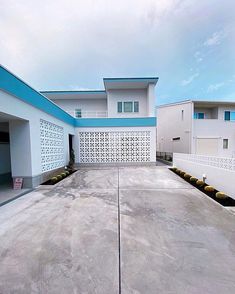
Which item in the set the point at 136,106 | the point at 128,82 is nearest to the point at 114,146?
the point at 136,106

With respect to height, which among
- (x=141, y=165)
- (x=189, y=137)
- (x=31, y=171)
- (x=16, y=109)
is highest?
(x=16, y=109)

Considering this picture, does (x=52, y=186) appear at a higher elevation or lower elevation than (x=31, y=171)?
lower

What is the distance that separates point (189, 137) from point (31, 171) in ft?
44.7

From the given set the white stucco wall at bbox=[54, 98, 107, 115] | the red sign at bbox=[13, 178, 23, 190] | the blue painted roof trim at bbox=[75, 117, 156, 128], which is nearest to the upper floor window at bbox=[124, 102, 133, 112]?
the white stucco wall at bbox=[54, 98, 107, 115]

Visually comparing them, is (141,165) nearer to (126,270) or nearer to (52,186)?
(52,186)

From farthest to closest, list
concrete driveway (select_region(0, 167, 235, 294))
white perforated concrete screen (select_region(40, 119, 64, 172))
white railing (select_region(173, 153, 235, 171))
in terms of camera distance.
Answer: white perforated concrete screen (select_region(40, 119, 64, 172)) < white railing (select_region(173, 153, 235, 171)) < concrete driveway (select_region(0, 167, 235, 294))

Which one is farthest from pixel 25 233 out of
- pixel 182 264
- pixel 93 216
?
pixel 182 264

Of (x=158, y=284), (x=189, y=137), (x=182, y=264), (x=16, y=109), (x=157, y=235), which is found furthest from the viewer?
(x=189, y=137)

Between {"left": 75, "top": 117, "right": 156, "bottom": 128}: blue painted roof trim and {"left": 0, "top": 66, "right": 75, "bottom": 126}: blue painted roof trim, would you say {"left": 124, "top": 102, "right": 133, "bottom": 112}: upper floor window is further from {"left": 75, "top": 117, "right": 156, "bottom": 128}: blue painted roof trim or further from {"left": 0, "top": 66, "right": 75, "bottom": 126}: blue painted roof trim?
{"left": 0, "top": 66, "right": 75, "bottom": 126}: blue painted roof trim

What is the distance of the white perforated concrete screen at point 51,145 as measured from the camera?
7.01 m

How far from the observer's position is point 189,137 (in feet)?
45.9

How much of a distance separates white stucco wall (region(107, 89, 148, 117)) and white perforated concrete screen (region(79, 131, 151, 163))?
131 inches

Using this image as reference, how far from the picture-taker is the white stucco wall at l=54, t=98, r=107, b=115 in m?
15.7

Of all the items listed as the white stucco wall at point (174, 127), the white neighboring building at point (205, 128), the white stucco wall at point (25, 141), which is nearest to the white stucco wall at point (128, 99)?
the white stucco wall at point (174, 127)
